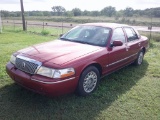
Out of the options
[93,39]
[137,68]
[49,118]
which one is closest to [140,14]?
[137,68]

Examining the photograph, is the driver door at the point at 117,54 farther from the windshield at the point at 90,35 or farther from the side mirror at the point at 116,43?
the windshield at the point at 90,35

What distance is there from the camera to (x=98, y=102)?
3.96 meters

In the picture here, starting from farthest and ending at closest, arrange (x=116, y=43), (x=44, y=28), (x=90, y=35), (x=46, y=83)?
(x=44, y=28) → (x=90, y=35) → (x=116, y=43) → (x=46, y=83)

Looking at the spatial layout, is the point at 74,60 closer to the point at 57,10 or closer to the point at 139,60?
the point at 139,60

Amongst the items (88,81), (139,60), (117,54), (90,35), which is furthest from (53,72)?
(139,60)

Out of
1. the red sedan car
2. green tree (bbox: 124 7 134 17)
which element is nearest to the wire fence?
green tree (bbox: 124 7 134 17)

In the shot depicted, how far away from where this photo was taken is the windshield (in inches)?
184

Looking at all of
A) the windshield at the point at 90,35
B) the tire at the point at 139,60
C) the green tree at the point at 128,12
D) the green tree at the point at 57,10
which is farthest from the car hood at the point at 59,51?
the green tree at the point at 57,10

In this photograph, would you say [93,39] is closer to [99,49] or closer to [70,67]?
[99,49]

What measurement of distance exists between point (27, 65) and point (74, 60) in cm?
90

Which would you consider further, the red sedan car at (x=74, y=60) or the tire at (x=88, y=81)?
the tire at (x=88, y=81)

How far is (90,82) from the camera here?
4.21 meters

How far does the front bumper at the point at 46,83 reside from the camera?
340cm

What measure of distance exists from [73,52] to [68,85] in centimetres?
75
